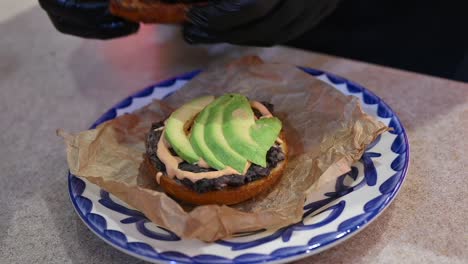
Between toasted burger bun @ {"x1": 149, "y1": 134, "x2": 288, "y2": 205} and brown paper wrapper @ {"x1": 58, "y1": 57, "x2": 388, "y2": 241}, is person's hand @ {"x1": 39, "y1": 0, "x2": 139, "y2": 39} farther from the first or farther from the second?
toasted burger bun @ {"x1": 149, "y1": 134, "x2": 288, "y2": 205}

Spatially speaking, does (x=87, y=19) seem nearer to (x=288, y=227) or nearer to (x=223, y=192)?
(x=223, y=192)

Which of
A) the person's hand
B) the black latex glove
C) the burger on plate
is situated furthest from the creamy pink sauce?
the person's hand

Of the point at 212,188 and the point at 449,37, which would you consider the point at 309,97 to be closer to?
the point at 212,188

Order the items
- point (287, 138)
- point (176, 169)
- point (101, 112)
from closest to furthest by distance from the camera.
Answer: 1. point (176, 169)
2. point (287, 138)
3. point (101, 112)

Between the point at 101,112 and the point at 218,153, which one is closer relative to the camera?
the point at 218,153

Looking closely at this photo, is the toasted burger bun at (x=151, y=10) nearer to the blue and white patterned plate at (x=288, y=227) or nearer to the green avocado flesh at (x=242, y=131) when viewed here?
the green avocado flesh at (x=242, y=131)

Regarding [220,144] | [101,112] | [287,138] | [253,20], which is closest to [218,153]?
[220,144]
